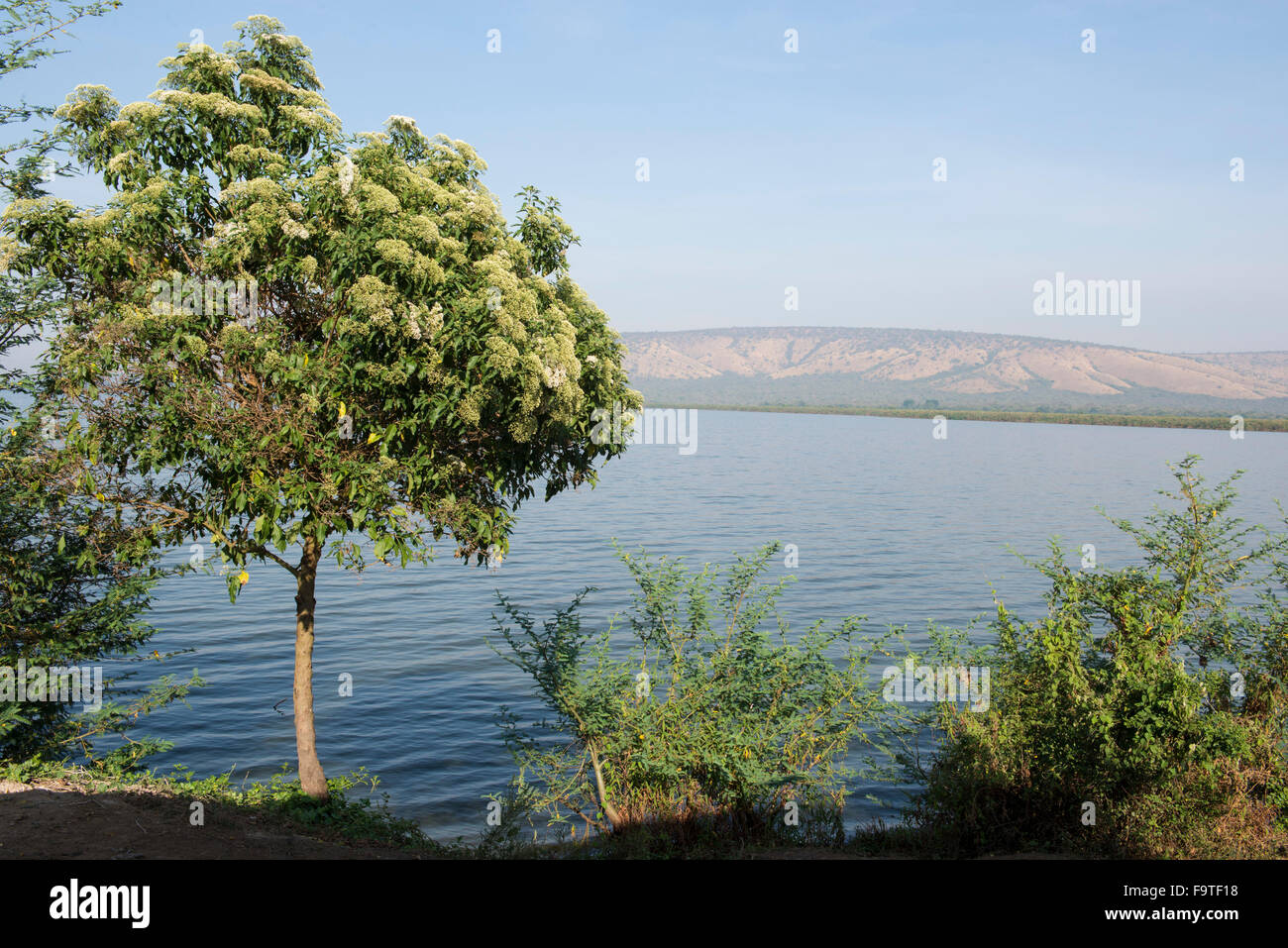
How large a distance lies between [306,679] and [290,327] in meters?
5.75

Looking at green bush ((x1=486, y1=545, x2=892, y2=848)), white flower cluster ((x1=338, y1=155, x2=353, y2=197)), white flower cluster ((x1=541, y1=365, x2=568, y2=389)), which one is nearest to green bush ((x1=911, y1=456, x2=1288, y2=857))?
green bush ((x1=486, y1=545, x2=892, y2=848))

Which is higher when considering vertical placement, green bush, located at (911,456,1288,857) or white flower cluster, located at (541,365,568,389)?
white flower cluster, located at (541,365,568,389)

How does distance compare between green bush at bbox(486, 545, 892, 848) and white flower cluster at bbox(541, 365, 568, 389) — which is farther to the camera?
green bush at bbox(486, 545, 892, 848)

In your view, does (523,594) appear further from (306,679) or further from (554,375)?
(554,375)

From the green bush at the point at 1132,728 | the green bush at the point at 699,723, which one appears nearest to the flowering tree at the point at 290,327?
the green bush at the point at 699,723

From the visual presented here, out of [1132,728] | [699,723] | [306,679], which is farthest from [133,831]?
[1132,728]

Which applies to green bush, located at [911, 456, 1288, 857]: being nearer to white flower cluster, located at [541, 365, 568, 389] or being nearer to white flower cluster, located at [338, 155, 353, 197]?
white flower cluster, located at [541, 365, 568, 389]

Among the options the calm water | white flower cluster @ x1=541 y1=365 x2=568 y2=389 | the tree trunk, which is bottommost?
the calm water

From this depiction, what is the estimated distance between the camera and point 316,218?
35.7 feet

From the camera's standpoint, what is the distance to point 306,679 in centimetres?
1431

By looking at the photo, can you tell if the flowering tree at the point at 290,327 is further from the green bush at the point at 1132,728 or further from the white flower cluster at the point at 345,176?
the green bush at the point at 1132,728

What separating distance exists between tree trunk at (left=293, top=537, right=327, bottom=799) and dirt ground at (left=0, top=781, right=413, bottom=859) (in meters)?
1.36

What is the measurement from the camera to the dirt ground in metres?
10.7
